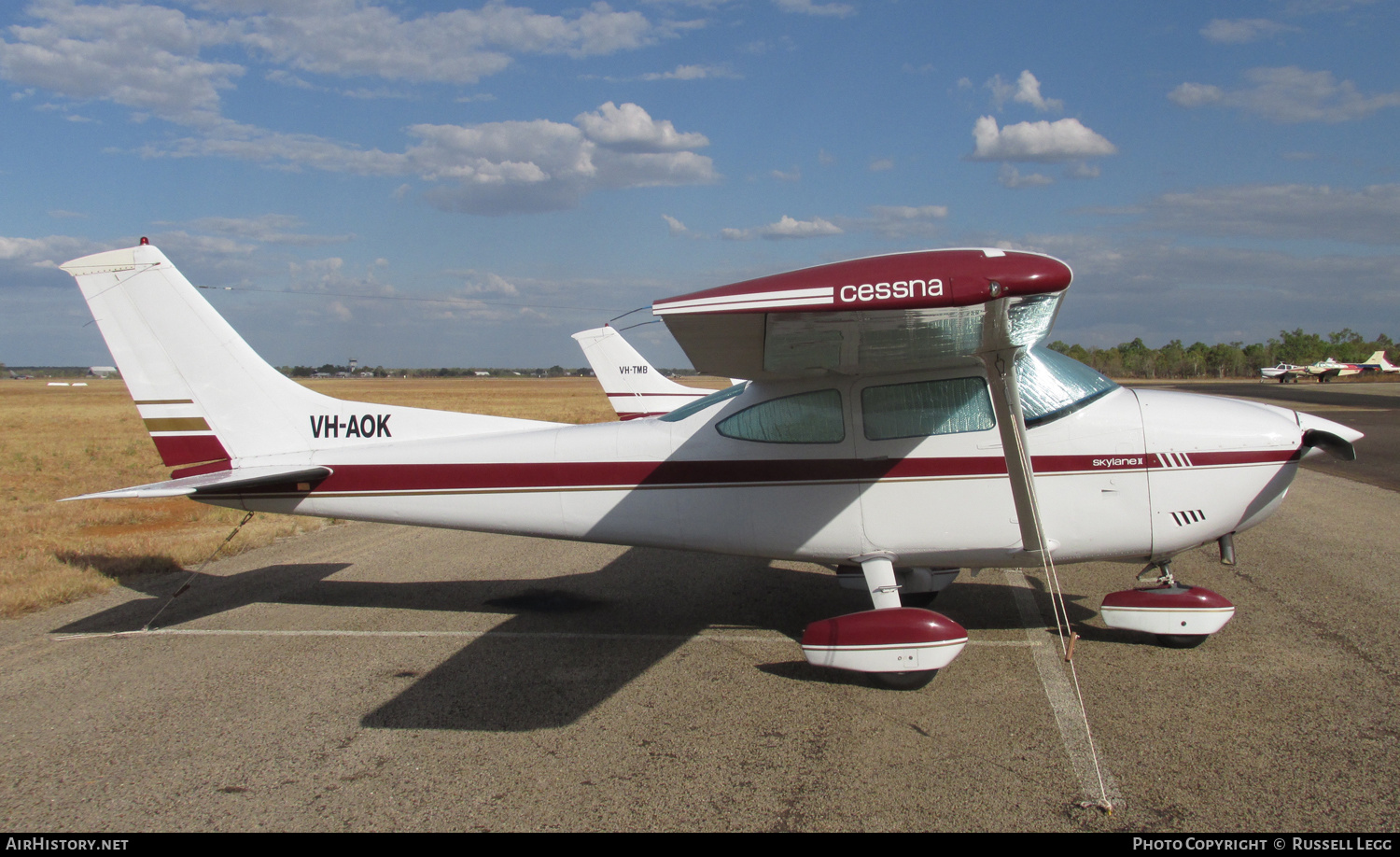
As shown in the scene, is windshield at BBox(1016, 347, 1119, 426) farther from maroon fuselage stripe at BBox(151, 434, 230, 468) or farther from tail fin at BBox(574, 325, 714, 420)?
tail fin at BBox(574, 325, 714, 420)

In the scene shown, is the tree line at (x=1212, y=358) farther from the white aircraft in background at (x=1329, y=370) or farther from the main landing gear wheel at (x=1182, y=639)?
the main landing gear wheel at (x=1182, y=639)

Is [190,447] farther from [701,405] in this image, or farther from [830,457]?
[830,457]

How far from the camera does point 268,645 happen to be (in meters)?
5.78

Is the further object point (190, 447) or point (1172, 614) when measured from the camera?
point (190, 447)

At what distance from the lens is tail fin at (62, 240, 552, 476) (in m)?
6.21

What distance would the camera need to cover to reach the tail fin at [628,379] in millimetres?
15508

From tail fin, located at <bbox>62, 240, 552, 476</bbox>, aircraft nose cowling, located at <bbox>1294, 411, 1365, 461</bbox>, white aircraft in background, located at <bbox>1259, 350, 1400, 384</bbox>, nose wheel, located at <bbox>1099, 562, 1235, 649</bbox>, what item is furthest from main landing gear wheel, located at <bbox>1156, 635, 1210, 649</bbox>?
white aircraft in background, located at <bbox>1259, 350, 1400, 384</bbox>

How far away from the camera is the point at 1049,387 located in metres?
5.22

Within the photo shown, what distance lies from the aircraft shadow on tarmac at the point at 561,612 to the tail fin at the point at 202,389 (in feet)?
4.94

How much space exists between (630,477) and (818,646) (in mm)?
1771

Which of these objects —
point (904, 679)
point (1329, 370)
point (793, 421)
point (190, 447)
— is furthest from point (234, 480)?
point (1329, 370)

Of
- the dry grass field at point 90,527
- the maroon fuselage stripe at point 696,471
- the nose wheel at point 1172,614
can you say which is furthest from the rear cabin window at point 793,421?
the dry grass field at point 90,527

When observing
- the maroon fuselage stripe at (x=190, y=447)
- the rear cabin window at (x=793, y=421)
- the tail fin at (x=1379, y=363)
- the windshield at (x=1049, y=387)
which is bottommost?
the maroon fuselage stripe at (x=190, y=447)

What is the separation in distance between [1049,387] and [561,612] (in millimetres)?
4065
